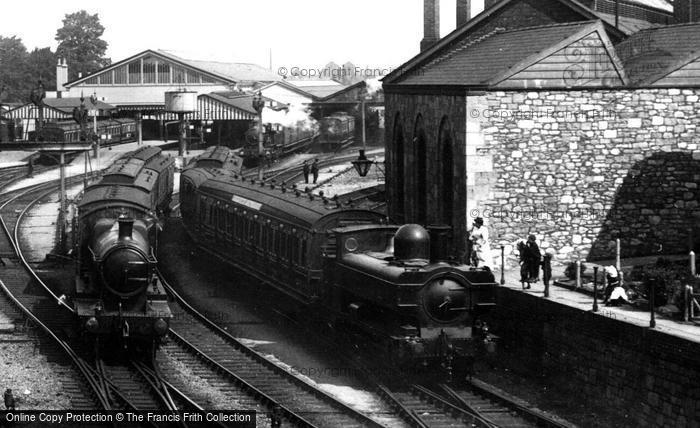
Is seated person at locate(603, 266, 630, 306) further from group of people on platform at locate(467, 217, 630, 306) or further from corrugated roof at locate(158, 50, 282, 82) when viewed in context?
corrugated roof at locate(158, 50, 282, 82)

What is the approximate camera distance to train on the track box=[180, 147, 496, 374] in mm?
19188

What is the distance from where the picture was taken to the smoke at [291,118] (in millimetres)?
71750

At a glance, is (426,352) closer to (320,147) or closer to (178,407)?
(178,407)

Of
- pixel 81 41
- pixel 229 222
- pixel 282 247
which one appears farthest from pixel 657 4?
pixel 81 41

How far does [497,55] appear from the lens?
94.9 feet

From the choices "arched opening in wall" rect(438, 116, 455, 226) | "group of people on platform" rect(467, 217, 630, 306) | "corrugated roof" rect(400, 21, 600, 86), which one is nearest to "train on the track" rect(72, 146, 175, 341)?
"group of people on platform" rect(467, 217, 630, 306)

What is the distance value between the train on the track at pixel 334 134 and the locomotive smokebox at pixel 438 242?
4612 cm

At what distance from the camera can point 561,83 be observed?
26234mm

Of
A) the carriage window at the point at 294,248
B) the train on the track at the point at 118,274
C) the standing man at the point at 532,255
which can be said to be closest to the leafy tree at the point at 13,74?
the train on the track at the point at 118,274

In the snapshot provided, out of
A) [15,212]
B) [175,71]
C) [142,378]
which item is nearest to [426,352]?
[142,378]

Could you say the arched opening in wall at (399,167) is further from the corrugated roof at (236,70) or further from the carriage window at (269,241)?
the corrugated roof at (236,70)

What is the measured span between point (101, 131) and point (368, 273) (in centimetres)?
5308

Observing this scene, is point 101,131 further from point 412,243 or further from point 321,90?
point 412,243

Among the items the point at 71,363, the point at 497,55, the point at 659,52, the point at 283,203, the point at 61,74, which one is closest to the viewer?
the point at 71,363
